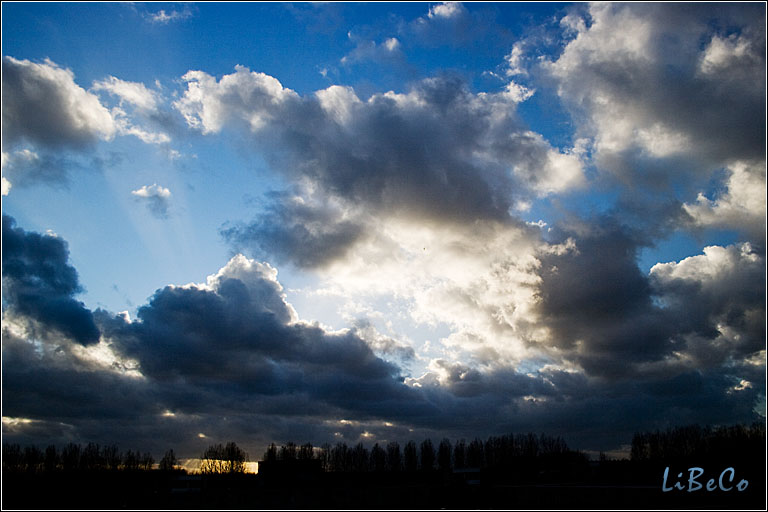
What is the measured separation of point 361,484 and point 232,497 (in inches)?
1888

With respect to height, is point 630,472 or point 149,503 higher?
point 149,503

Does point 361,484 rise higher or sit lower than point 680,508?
lower

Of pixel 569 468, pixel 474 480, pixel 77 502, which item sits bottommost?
pixel 569 468

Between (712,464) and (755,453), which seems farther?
(755,453)

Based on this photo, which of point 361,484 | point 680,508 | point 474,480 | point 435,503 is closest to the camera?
point 680,508

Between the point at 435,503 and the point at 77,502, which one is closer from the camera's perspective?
the point at 77,502

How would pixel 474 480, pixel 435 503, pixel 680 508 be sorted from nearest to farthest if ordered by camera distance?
pixel 680 508, pixel 435 503, pixel 474 480

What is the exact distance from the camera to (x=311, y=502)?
6831cm

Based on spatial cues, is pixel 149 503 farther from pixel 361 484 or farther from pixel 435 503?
pixel 361 484

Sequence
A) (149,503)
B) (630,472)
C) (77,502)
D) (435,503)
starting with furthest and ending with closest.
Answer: (630,472) → (435,503) → (77,502) → (149,503)

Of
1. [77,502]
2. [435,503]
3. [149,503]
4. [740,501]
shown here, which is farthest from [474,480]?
[77,502]

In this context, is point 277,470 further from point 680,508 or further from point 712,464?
point 712,464

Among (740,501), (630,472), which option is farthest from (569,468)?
(740,501)

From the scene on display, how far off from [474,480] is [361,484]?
2606 centimetres
